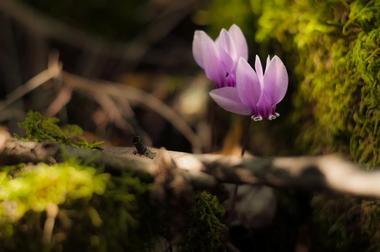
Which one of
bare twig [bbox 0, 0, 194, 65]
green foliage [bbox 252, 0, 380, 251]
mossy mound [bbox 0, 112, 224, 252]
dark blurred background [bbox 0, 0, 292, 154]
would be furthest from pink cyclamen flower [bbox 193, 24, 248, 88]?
bare twig [bbox 0, 0, 194, 65]

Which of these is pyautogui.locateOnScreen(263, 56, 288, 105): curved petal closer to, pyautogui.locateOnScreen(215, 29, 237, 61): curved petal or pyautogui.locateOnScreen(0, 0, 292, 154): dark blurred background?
pyautogui.locateOnScreen(215, 29, 237, 61): curved petal

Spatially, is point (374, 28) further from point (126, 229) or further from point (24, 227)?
point (24, 227)

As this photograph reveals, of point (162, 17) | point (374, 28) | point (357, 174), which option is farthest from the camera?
point (162, 17)

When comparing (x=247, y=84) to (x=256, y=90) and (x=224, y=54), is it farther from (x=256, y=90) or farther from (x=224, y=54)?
(x=224, y=54)

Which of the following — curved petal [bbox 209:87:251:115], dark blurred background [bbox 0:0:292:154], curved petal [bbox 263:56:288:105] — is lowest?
curved petal [bbox 209:87:251:115]

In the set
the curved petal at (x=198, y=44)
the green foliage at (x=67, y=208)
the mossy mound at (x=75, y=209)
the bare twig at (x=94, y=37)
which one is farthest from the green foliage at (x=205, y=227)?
the bare twig at (x=94, y=37)

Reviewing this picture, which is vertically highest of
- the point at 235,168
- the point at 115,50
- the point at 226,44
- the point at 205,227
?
the point at 115,50

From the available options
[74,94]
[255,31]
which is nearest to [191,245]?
[255,31]

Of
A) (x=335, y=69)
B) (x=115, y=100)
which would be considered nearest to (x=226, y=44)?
(x=335, y=69)
